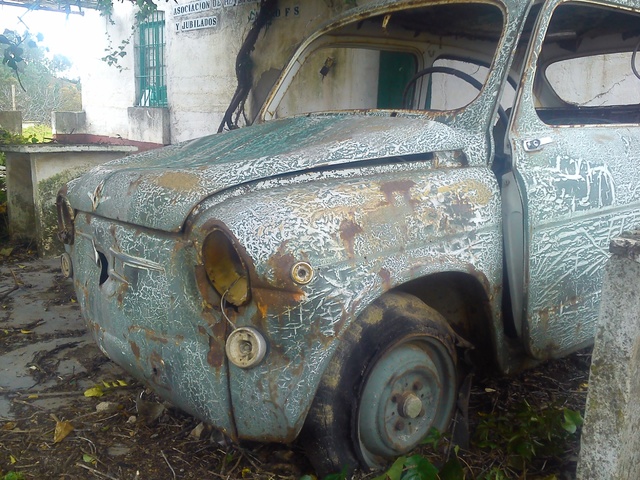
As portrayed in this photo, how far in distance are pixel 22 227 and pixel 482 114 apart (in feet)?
16.4

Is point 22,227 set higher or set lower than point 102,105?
lower

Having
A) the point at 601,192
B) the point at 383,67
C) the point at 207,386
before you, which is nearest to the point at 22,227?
the point at 383,67

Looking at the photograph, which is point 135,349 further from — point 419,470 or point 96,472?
point 419,470

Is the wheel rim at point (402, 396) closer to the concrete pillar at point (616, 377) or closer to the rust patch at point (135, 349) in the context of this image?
the concrete pillar at point (616, 377)

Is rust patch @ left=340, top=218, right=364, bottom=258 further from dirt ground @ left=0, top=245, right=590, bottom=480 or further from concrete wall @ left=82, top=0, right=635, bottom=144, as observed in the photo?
concrete wall @ left=82, top=0, right=635, bottom=144

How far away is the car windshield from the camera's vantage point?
3215 millimetres

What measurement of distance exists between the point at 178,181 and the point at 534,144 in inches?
52.9

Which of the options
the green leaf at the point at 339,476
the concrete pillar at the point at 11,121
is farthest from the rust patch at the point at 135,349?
the concrete pillar at the point at 11,121

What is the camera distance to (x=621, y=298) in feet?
5.98

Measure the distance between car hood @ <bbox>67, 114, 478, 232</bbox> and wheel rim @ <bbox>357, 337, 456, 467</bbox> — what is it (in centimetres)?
70

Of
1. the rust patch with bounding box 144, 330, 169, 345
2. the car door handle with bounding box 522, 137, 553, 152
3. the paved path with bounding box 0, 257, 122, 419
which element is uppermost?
the car door handle with bounding box 522, 137, 553, 152

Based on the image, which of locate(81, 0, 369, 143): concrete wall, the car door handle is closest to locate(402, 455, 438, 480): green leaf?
the car door handle

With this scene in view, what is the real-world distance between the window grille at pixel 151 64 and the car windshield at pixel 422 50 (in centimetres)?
513

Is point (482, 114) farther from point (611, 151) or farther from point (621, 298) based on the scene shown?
point (621, 298)
